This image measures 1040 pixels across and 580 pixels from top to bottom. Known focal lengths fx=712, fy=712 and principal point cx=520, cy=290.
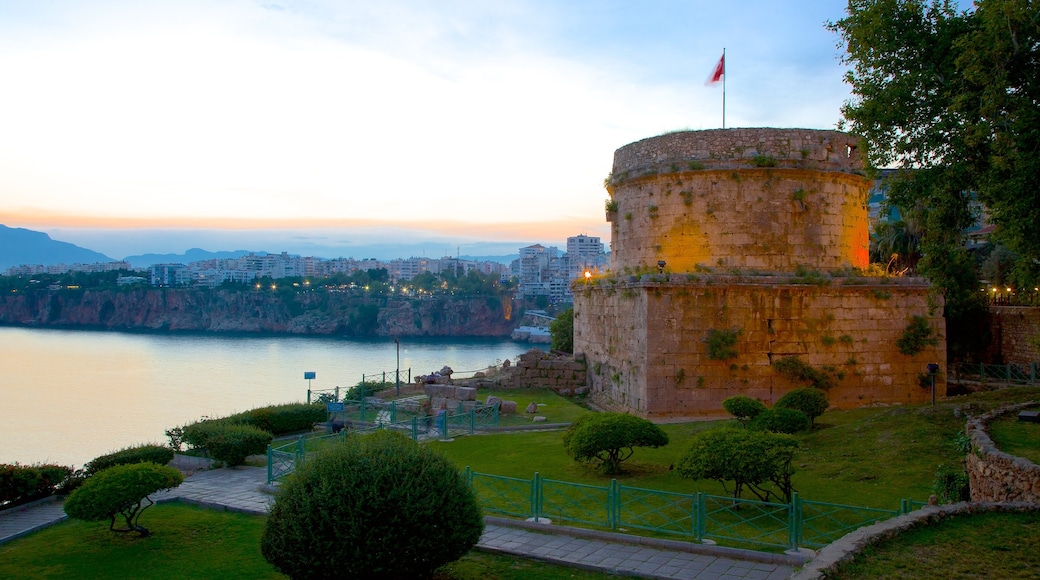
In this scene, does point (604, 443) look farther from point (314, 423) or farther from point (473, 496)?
point (314, 423)

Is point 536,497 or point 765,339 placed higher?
point 765,339

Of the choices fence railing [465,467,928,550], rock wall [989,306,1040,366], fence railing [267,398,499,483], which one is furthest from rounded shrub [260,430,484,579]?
rock wall [989,306,1040,366]

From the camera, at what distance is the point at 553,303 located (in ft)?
411

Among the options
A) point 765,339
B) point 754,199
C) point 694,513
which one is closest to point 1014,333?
point 765,339

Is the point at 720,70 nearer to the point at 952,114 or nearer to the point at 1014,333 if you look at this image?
the point at 952,114

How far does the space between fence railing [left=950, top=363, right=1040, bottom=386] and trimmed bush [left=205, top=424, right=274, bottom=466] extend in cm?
2058

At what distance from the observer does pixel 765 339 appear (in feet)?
60.3

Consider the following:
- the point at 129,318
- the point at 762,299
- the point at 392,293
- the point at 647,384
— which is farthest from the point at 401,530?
the point at 129,318

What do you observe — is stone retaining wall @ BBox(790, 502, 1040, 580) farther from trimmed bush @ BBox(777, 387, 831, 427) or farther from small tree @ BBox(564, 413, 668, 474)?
trimmed bush @ BBox(777, 387, 831, 427)

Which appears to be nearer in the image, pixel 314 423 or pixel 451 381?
pixel 314 423

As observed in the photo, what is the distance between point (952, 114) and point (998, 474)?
642 cm

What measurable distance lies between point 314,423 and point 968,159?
17.3m

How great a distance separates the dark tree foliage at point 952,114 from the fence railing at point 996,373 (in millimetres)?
11530

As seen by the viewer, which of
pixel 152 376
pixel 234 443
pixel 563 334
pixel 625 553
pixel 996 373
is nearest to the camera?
pixel 625 553
